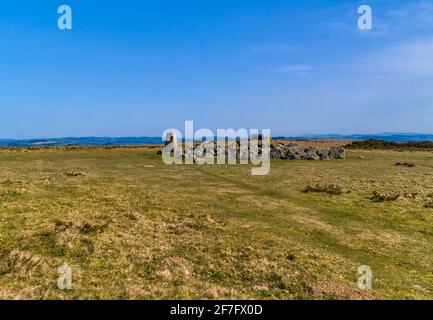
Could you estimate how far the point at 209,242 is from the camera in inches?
549

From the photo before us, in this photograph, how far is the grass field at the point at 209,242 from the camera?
9984 millimetres

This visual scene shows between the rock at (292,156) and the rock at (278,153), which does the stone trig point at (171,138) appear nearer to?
the rock at (278,153)

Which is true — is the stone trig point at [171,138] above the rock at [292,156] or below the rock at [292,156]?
above

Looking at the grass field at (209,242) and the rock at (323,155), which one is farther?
the rock at (323,155)

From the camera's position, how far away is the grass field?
393 inches

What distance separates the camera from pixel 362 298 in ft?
31.2

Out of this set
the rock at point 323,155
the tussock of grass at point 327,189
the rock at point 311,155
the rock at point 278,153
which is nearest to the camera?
the tussock of grass at point 327,189

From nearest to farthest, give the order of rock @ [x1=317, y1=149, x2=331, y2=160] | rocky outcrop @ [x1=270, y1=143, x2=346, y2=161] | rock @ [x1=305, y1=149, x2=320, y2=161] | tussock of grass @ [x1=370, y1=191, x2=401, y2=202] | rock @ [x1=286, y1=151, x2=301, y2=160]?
tussock of grass @ [x1=370, y1=191, x2=401, y2=202] < rock @ [x1=305, y1=149, x2=320, y2=161] < rock @ [x1=286, y1=151, x2=301, y2=160] < rocky outcrop @ [x1=270, y1=143, x2=346, y2=161] < rock @ [x1=317, y1=149, x2=331, y2=160]

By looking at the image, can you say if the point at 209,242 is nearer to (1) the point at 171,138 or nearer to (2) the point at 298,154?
(2) the point at 298,154

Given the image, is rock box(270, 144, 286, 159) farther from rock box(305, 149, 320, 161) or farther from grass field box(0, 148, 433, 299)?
grass field box(0, 148, 433, 299)

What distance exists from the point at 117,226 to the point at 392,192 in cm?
2065

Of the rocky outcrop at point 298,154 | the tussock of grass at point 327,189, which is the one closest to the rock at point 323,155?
the rocky outcrop at point 298,154

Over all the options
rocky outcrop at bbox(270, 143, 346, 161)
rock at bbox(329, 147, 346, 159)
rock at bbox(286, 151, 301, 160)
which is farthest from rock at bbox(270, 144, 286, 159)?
rock at bbox(329, 147, 346, 159)
